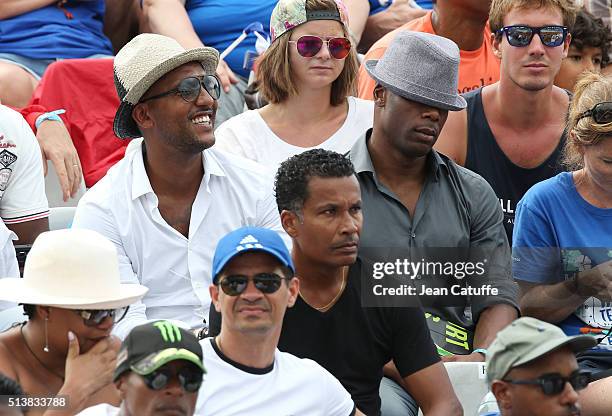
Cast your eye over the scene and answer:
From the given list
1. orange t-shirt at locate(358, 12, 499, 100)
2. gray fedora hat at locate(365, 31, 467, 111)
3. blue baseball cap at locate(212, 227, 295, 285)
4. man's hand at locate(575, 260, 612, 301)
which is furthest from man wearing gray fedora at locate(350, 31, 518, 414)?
orange t-shirt at locate(358, 12, 499, 100)

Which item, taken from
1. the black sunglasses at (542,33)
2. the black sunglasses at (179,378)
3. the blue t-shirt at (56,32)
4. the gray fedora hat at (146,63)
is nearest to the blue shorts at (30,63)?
the blue t-shirt at (56,32)

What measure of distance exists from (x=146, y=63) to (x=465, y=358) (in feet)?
5.59

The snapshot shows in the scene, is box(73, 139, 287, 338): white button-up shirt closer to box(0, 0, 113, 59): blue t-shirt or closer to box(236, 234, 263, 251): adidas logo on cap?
box(236, 234, 263, 251): adidas logo on cap

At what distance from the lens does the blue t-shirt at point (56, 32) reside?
639 centimetres

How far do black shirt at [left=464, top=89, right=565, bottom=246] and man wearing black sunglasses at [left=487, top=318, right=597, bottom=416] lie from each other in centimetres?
196

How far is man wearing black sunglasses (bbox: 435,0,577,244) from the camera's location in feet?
17.4

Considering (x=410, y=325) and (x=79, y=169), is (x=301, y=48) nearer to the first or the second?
(x=79, y=169)

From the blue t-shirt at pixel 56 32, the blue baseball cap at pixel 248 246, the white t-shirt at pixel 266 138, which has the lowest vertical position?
the blue baseball cap at pixel 248 246

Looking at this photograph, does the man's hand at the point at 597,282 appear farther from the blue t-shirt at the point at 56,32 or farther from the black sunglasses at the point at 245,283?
the blue t-shirt at the point at 56,32

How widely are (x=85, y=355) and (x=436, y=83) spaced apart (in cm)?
190

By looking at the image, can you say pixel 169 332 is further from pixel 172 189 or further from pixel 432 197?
pixel 432 197

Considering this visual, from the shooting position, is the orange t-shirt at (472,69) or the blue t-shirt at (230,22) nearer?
the orange t-shirt at (472,69)

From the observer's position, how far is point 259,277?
3.67m

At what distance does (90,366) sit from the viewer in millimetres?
3691
